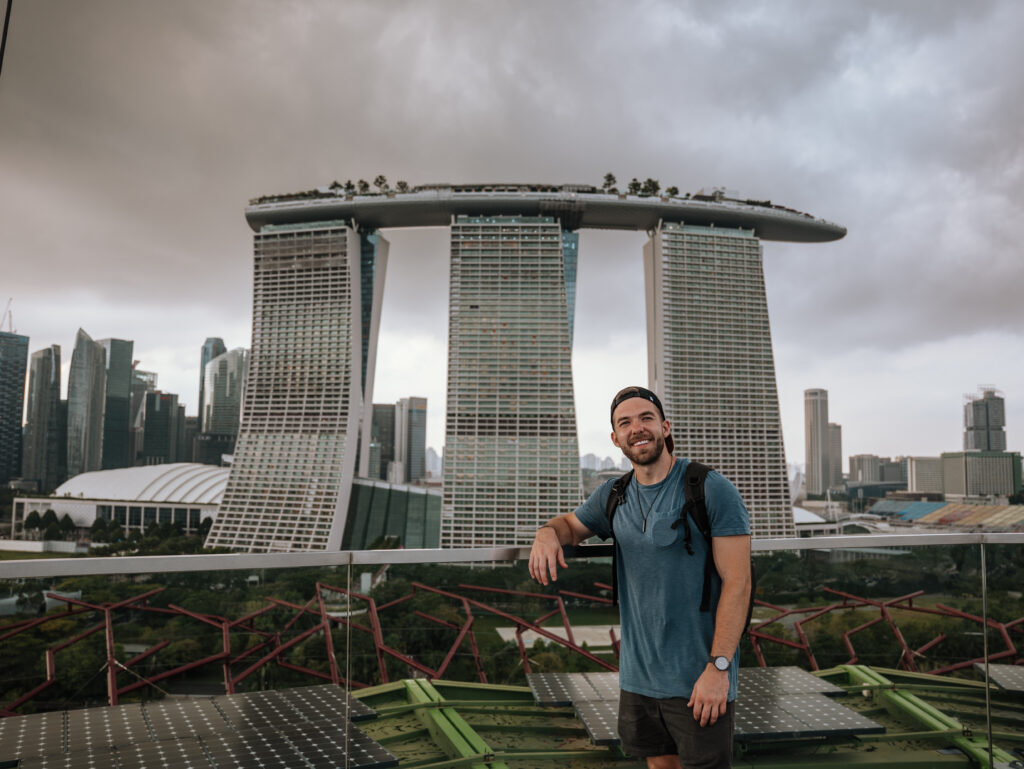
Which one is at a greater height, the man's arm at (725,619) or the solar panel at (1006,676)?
the man's arm at (725,619)

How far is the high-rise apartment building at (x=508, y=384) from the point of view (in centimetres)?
6494

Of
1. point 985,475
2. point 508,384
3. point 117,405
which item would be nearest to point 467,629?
point 508,384

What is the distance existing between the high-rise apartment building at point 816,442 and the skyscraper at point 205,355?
92.4m

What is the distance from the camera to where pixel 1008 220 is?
8225 centimetres

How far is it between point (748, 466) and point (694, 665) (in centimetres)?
6981

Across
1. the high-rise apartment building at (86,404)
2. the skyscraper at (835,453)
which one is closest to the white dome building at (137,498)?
the high-rise apartment building at (86,404)

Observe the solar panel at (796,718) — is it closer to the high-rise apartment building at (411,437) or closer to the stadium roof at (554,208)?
the stadium roof at (554,208)

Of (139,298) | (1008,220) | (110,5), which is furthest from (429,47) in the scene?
(1008,220)

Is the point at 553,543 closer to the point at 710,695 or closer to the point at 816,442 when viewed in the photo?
the point at 710,695

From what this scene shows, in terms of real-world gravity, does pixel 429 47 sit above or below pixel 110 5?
above

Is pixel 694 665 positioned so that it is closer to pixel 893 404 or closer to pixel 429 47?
pixel 429 47

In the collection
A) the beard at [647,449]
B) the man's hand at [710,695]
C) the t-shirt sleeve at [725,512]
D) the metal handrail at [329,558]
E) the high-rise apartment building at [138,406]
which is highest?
the high-rise apartment building at [138,406]

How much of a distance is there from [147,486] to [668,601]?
70.9 m

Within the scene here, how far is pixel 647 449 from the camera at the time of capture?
151cm
